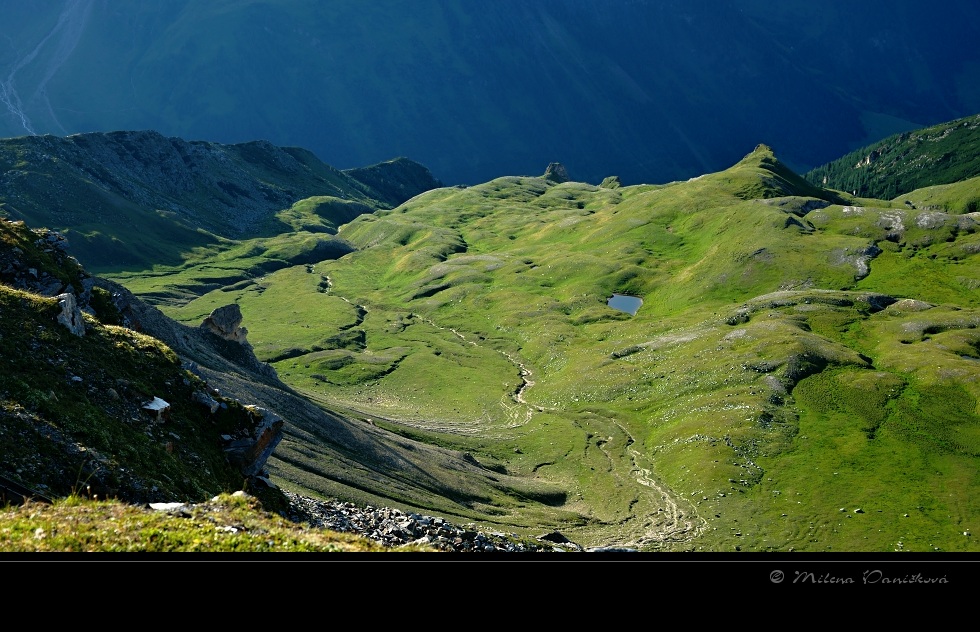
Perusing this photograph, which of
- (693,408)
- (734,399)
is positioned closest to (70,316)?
Result: (693,408)

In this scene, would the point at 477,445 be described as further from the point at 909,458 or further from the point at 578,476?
the point at 909,458

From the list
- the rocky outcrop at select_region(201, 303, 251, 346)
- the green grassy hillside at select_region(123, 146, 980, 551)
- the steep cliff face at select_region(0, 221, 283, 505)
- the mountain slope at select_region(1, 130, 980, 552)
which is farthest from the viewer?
the rocky outcrop at select_region(201, 303, 251, 346)

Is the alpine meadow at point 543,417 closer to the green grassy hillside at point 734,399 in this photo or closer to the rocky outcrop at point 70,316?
the rocky outcrop at point 70,316

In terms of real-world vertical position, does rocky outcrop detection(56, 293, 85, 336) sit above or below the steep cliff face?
above

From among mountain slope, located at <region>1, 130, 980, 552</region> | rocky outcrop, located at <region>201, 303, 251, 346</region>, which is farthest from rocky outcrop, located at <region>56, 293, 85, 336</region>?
rocky outcrop, located at <region>201, 303, 251, 346</region>

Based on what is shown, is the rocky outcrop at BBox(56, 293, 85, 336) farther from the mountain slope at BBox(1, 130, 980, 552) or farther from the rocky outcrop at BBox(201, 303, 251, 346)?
the rocky outcrop at BBox(201, 303, 251, 346)

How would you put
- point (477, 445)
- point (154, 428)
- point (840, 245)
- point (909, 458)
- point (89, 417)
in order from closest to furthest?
point (89, 417)
point (154, 428)
point (909, 458)
point (477, 445)
point (840, 245)

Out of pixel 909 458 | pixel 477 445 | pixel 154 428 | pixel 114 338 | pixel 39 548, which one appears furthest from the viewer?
pixel 477 445

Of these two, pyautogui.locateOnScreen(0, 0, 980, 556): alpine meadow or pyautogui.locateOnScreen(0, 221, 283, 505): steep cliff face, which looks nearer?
pyautogui.locateOnScreen(0, 221, 283, 505): steep cliff face

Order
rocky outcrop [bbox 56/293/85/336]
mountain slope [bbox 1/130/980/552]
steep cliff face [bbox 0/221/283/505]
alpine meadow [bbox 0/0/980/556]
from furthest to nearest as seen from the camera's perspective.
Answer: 1. mountain slope [bbox 1/130/980/552]
2. rocky outcrop [bbox 56/293/85/336]
3. alpine meadow [bbox 0/0/980/556]
4. steep cliff face [bbox 0/221/283/505]

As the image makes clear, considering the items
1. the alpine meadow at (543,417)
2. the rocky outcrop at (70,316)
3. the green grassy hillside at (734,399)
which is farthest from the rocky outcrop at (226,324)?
the rocky outcrop at (70,316)
